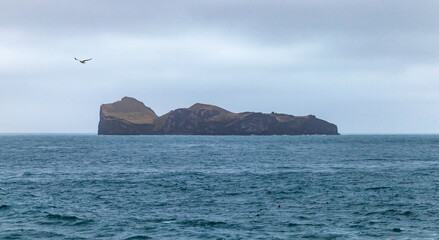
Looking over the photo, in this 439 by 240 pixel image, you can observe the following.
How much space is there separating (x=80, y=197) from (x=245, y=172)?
29421 millimetres

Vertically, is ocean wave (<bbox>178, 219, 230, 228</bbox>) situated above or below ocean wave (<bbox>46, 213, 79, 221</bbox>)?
above

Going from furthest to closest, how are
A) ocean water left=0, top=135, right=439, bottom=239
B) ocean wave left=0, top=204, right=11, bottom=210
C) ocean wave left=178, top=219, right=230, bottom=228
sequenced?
1. ocean wave left=0, top=204, right=11, bottom=210
2. ocean wave left=178, top=219, right=230, bottom=228
3. ocean water left=0, top=135, right=439, bottom=239

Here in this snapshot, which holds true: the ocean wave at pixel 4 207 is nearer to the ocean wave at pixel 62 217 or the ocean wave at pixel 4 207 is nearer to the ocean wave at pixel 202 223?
the ocean wave at pixel 62 217

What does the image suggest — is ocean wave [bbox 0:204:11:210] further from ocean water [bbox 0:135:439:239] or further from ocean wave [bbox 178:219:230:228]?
ocean wave [bbox 178:219:230:228]

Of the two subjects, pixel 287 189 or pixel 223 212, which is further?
pixel 287 189

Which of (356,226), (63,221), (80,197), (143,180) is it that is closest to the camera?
(356,226)

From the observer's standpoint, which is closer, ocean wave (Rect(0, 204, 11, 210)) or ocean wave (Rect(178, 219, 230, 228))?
ocean wave (Rect(178, 219, 230, 228))

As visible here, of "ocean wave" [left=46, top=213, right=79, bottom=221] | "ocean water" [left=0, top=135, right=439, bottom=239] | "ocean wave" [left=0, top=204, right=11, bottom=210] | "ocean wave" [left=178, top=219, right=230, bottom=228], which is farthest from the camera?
"ocean wave" [left=0, top=204, right=11, bottom=210]

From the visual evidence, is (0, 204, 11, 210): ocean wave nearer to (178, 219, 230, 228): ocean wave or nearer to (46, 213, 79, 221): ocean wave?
(46, 213, 79, 221): ocean wave

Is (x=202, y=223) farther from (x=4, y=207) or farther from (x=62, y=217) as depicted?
(x=4, y=207)

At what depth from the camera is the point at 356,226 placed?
29.2 metres

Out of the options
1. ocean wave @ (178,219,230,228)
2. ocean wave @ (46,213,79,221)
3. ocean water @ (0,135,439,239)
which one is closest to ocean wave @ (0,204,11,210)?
ocean water @ (0,135,439,239)

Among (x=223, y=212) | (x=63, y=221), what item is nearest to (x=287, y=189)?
(x=223, y=212)

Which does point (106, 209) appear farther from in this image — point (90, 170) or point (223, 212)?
point (90, 170)
